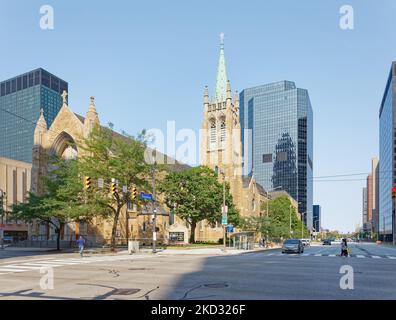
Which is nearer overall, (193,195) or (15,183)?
(193,195)

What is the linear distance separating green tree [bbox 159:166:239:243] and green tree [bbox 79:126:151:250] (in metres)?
15.5

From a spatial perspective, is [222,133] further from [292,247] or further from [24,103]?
[292,247]

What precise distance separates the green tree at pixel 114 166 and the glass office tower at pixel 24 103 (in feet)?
57.2

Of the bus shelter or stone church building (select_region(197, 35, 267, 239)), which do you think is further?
stone church building (select_region(197, 35, 267, 239))

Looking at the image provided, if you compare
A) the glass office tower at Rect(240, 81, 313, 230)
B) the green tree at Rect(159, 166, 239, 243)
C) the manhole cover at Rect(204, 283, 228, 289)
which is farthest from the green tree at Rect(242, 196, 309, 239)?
the manhole cover at Rect(204, 283, 228, 289)

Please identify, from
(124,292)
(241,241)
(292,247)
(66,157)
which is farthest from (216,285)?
(66,157)

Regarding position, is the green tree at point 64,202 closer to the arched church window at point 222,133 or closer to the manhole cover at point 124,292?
the manhole cover at point 124,292

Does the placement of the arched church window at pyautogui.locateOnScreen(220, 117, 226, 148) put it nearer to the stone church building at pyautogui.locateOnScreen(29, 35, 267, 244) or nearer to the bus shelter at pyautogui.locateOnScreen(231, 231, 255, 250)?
the stone church building at pyautogui.locateOnScreen(29, 35, 267, 244)

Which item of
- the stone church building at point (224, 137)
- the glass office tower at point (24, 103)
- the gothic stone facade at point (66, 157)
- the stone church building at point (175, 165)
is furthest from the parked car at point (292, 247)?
the stone church building at point (224, 137)

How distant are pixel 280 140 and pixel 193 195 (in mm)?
112538

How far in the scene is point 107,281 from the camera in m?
14.4

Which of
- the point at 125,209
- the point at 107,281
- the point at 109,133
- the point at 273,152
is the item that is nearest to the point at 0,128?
the point at 125,209

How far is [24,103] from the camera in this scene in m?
71.2

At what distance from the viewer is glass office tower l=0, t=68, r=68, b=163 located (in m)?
70.1
